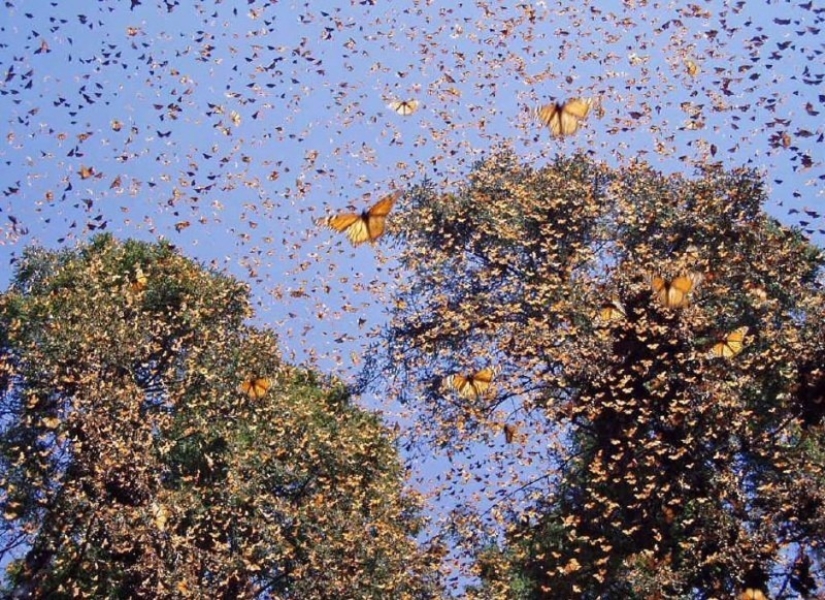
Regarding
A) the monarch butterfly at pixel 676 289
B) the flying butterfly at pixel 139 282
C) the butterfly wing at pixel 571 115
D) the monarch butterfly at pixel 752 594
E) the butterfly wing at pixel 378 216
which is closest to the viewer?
the monarch butterfly at pixel 752 594

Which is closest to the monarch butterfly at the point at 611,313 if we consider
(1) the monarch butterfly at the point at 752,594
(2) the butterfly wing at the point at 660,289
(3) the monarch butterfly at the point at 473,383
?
(2) the butterfly wing at the point at 660,289

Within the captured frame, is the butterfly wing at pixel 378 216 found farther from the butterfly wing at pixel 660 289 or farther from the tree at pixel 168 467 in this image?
the butterfly wing at pixel 660 289

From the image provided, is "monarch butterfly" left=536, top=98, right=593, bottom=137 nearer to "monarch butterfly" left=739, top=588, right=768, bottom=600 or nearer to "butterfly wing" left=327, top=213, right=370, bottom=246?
"butterfly wing" left=327, top=213, right=370, bottom=246

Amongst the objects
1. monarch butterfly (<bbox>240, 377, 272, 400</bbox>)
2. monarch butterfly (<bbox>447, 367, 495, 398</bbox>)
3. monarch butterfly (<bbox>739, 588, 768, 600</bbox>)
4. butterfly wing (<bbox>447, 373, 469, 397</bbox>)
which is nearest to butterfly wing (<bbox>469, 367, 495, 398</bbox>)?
monarch butterfly (<bbox>447, 367, 495, 398</bbox>)

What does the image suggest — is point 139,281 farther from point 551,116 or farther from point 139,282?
point 551,116

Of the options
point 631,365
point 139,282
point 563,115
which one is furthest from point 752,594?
point 139,282

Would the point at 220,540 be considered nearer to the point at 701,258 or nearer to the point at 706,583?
the point at 706,583
